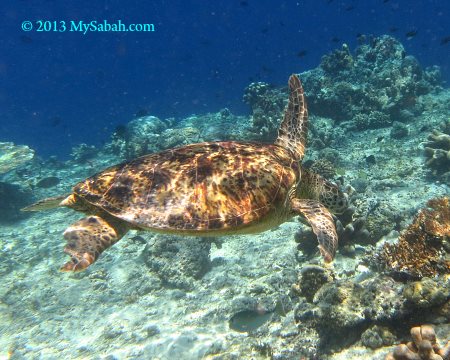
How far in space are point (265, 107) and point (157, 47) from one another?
135003 millimetres

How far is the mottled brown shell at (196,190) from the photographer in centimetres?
397

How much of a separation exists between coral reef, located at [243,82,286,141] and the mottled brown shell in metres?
7.65

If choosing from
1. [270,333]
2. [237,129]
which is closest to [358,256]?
[270,333]

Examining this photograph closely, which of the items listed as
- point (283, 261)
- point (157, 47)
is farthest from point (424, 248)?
point (157, 47)

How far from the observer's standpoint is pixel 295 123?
5.97 m

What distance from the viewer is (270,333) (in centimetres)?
472

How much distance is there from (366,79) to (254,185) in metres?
14.8

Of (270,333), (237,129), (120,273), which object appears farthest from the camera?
(237,129)

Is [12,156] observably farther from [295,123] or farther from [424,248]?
[424,248]

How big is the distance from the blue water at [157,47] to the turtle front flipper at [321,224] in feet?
229

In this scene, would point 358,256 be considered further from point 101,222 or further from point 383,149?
point 383,149

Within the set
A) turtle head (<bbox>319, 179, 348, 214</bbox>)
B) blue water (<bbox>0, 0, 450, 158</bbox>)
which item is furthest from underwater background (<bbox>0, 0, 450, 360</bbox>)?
blue water (<bbox>0, 0, 450, 158</bbox>)
